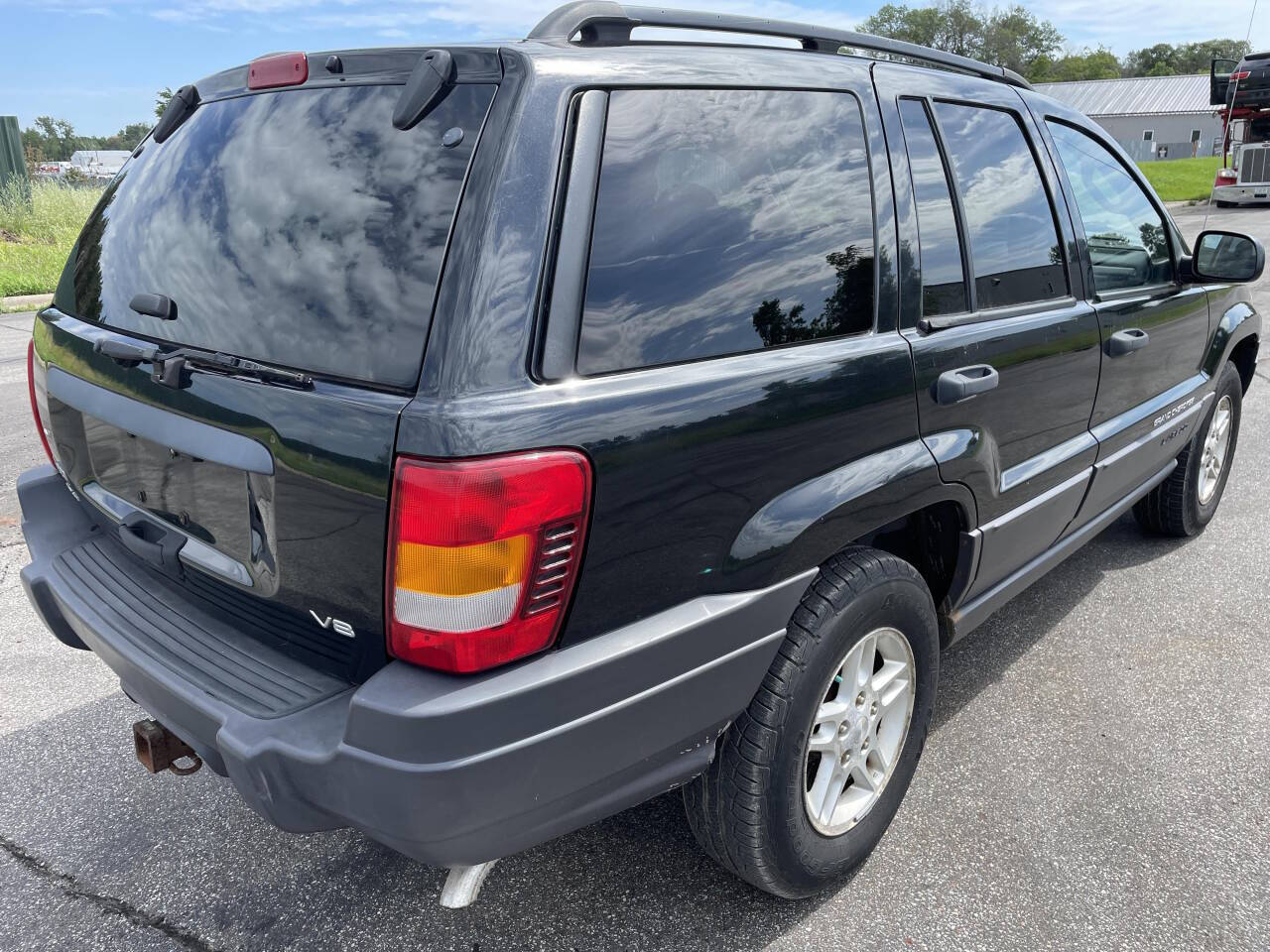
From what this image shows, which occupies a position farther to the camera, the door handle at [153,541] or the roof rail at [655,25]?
the door handle at [153,541]

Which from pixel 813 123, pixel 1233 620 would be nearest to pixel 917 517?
pixel 813 123

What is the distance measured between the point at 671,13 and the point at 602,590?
1.24 metres

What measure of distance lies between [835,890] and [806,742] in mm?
527

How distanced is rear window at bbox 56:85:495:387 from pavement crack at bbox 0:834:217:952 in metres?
1.37

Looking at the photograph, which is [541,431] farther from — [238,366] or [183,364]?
[183,364]

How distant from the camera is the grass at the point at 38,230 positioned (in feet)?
46.6

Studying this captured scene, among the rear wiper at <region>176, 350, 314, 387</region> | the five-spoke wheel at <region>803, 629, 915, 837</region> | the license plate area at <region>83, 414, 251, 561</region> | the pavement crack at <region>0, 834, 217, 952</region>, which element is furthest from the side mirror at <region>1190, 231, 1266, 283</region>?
the pavement crack at <region>0, 834, 217, 952</region>

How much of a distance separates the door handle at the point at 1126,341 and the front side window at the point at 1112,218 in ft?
0.52

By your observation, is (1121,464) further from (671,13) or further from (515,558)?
(515,558)

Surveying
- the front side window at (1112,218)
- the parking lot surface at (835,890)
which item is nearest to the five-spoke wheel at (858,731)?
the parking lot surface at (835,890)

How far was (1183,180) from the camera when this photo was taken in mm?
30344

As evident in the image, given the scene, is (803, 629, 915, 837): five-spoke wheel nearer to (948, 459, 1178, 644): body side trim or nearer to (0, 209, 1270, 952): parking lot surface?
(0, 209, 1270, 952): parking lot surface

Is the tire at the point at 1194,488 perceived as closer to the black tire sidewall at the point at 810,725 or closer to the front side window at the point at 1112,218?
the front side window at the point at 1112,218

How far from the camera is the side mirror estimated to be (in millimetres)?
3592
